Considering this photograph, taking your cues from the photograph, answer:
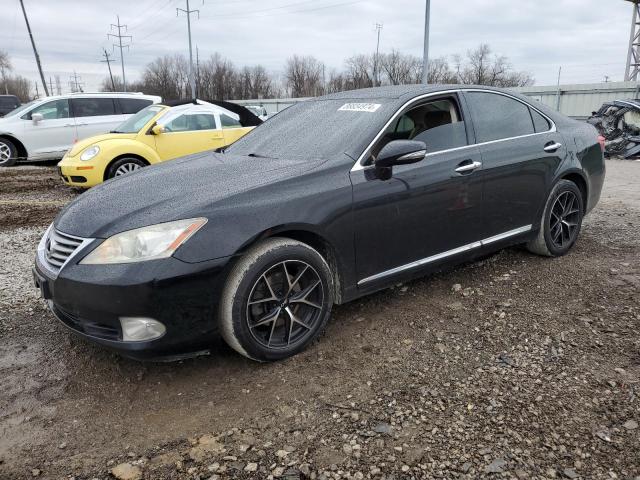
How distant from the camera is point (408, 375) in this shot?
9.59 feet

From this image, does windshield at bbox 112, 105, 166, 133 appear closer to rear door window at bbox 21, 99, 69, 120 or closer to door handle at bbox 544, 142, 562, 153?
rear door window at bbox 21, 99, 69, 120

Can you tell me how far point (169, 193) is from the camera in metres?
3.04

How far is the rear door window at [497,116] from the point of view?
4.02 metres

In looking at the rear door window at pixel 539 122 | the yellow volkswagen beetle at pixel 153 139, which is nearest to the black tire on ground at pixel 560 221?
the rear door window at pixel 539 122

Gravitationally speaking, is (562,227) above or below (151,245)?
below

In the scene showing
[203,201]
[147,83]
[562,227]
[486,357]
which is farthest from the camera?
[147,83]

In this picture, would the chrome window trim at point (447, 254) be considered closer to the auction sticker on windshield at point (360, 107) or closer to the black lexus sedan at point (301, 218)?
the black lexus sedan at point (301, 218)

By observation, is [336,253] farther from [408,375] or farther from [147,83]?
[147,83]

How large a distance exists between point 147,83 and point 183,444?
85.7m

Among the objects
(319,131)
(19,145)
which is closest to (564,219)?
(319,131)

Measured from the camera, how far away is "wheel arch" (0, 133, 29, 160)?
38.7 feet

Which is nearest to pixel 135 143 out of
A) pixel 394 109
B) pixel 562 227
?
pixel 394 109

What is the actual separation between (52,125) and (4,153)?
1.25 metres

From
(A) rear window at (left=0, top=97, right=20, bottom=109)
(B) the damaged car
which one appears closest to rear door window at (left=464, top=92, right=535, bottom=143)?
(B) the damaged car
